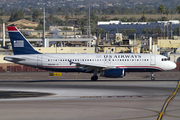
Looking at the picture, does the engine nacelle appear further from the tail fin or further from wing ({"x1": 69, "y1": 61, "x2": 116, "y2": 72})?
the tail fin

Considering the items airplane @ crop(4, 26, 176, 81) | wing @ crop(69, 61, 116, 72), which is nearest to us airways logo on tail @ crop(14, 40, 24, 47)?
airplane @ crop(4, 26, 176, 81)

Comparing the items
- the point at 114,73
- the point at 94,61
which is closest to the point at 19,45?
the point at 94,61

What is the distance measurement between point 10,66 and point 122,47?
1168 inches

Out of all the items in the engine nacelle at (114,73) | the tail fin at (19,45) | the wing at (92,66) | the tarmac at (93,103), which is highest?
the tail fin at (19,45)

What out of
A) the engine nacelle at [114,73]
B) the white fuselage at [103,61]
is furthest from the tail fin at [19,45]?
the engine nacelle at [114,73]

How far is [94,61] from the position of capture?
48.8m

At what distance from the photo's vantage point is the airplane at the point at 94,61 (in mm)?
47969

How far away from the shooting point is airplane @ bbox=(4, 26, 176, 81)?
48.0 meters

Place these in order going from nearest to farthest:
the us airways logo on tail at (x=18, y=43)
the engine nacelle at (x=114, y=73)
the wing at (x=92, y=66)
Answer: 1. the engine nacelle at (x=114, y=73)
2. the wing at (x=92, y=66)
3. the us airways logo on tail at (x=18, y=43)

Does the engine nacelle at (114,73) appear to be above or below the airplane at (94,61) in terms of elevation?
below

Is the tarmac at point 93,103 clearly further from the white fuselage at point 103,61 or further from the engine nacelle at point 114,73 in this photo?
the white fuselage at point 103,61

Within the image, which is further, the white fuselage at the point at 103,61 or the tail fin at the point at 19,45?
the tail fin at the point at 19,45

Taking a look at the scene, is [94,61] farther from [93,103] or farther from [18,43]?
[93,103]

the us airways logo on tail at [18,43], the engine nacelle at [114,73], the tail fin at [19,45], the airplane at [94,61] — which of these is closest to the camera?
the engine nacelle at [114,73]
